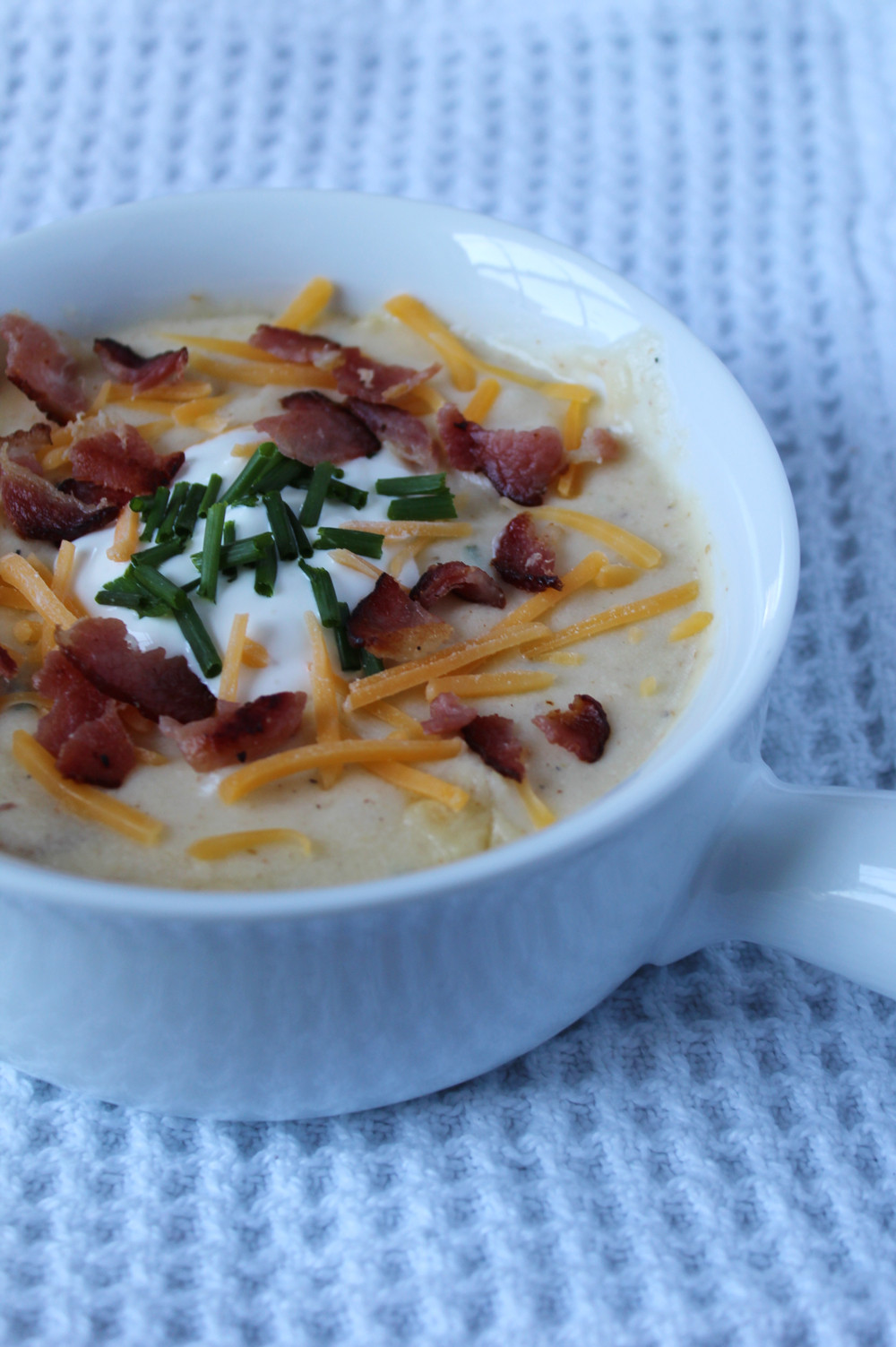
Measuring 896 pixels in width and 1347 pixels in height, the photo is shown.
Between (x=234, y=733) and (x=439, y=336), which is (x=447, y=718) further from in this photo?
(x=439, y=336)

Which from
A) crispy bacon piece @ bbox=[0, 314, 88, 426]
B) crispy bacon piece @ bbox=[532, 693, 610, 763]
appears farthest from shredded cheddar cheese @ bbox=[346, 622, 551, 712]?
crispy bacon piece @ bbox=[0, 314, 88, 426]

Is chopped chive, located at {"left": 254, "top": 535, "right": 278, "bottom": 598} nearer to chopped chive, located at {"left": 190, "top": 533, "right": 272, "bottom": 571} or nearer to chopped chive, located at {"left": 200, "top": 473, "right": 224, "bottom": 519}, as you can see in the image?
chopped chive, located at {"left": 190, "top": 533, "right": 272, "bottom": 571}

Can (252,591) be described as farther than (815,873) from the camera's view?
Yes

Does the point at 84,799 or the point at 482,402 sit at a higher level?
the point at 482,402

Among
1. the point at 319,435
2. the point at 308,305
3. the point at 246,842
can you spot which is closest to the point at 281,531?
the point at 319,435

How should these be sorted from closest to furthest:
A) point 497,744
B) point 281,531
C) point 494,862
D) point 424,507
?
point 494,862 < point 497,744 < point 281,531 < point 424,507

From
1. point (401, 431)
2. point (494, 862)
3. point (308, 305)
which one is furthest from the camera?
point (308, 305)

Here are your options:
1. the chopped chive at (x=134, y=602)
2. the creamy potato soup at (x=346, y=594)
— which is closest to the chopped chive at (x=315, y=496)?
the creamy potato soup at (x=346, y=594)
